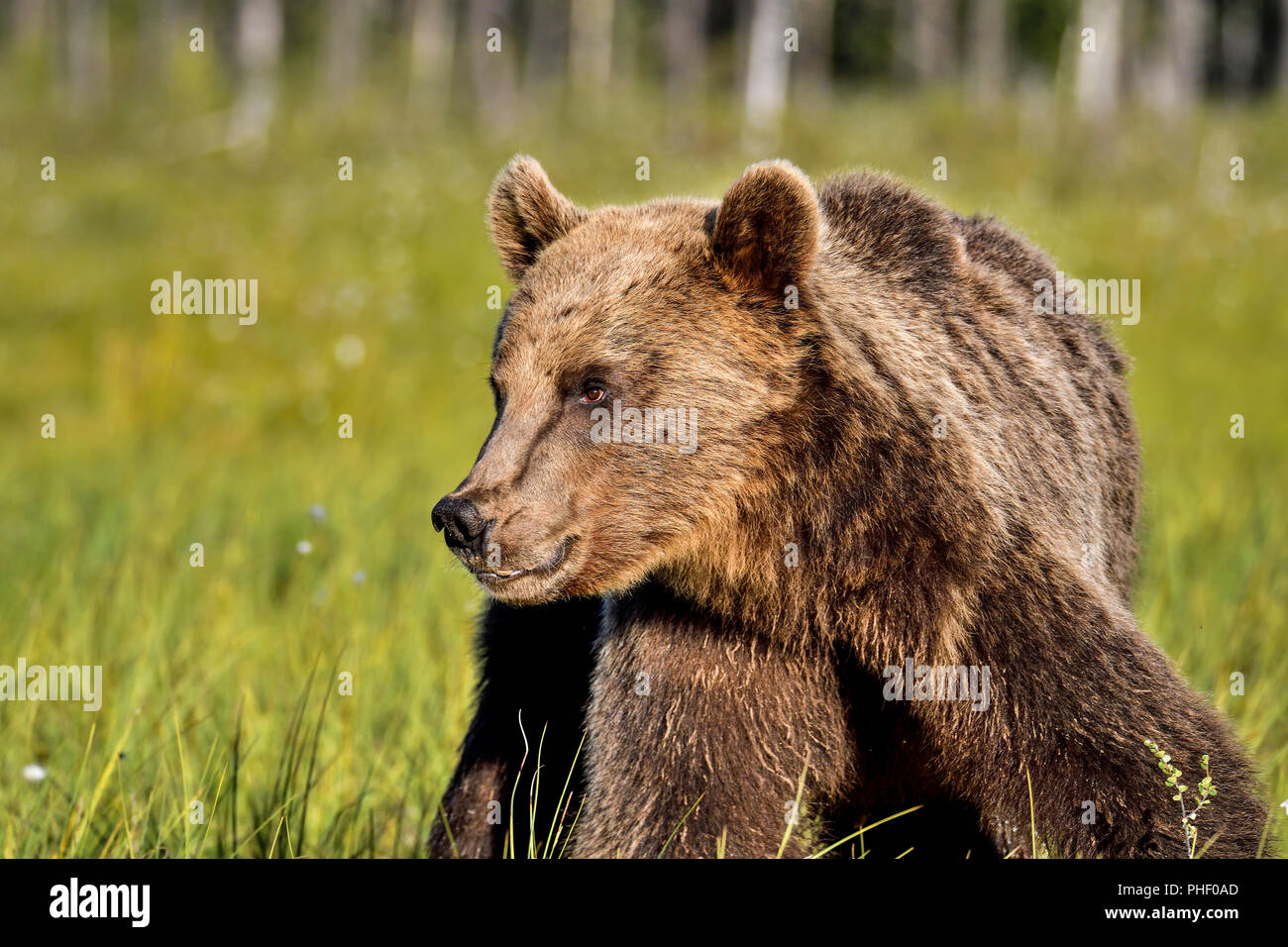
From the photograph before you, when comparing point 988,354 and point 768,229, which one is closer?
point 768,229

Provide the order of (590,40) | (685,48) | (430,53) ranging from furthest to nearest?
(590,40) < (430,53) < (685,48)

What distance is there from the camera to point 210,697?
5199 mm

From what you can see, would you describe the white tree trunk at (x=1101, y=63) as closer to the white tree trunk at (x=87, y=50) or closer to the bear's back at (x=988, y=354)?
the bear's back at (x=988, y=354)

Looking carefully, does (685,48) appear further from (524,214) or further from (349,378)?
(524,214)

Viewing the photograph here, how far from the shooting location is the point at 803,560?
3311 mm

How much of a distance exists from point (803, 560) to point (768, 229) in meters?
0.86

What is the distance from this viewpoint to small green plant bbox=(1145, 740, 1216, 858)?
299cm

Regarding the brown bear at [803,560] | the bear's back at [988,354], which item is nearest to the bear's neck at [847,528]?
the brown bear at [803,560]

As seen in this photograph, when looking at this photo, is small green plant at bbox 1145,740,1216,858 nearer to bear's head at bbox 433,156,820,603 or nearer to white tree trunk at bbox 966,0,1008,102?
bear's head at bbox 433,156,820,603

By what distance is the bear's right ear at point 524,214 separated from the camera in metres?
3.83

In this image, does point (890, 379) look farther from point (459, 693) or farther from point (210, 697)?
point (210, 697)

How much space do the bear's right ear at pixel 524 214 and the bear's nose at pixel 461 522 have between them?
3.29ft

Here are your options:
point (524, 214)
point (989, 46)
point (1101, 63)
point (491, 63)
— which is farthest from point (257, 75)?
point (524, 214)
